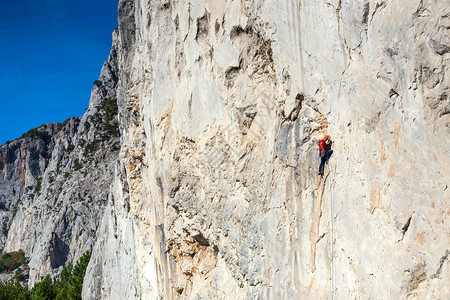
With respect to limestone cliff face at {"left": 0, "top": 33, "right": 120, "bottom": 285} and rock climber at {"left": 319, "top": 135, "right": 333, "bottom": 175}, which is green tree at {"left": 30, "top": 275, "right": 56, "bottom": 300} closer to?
limestone cliff face at {"left": 0, "top": 33, "right": 120, "bottom": 285}

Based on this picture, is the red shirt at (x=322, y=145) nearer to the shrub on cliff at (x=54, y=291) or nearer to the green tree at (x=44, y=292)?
the shrub on cliff at (x=54, y=291)

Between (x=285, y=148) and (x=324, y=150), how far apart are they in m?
1.72

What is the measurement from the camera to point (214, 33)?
14539 millimetres

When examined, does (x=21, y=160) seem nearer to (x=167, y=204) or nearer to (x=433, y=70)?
(x=167, y=204)

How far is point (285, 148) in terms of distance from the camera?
11.3 meters

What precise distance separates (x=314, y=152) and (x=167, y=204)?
983 centimetres

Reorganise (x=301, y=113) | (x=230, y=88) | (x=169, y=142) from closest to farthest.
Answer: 1. (x=301, y=113)
2. (x=230, y=88)
3. (x=169, y=142)

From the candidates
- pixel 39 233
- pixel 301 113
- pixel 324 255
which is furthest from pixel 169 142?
pixel 39 233

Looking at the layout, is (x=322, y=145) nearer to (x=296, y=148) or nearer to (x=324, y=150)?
(x=324, y=150)

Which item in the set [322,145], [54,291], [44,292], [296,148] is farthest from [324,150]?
[54,291]

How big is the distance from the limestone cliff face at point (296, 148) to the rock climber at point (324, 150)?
0.19m

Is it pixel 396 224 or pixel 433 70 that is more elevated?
pixel 433 70

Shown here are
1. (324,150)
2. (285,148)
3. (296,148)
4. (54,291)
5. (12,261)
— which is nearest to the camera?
(324,150)

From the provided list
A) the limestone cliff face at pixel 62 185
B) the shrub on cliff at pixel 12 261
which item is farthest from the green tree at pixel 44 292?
the shrub on cliff at pixel 12 261
